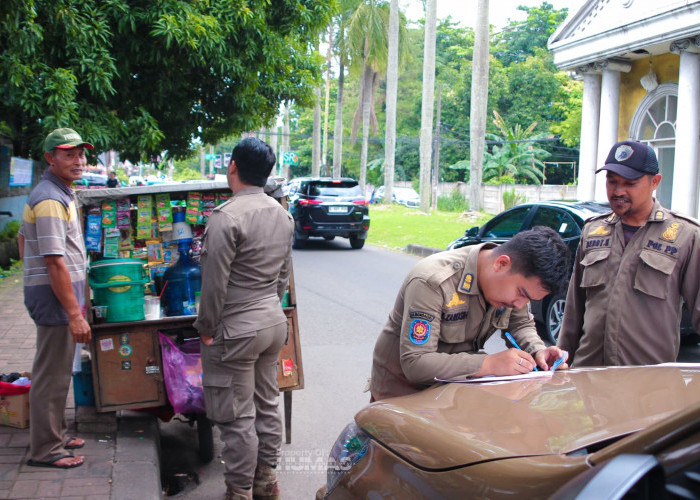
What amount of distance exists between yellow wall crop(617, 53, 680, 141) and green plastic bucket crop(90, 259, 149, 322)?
14636mm

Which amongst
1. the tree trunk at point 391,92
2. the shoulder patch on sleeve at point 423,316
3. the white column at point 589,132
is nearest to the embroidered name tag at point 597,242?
the shoulder patch on sleeve at point 423,316

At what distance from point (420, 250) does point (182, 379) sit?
42.5 feet

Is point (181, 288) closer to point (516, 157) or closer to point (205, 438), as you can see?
point (205, 438)

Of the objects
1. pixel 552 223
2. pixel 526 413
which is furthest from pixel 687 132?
pixel 526 413

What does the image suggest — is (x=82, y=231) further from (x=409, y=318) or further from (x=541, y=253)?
(x=541, y=253)

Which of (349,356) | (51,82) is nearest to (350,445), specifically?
(349,356)

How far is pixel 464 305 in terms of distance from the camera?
8.45 feet

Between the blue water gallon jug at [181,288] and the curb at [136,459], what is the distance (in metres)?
0.73

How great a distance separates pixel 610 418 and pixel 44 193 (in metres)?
2.95

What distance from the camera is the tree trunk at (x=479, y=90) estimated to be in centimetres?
2156

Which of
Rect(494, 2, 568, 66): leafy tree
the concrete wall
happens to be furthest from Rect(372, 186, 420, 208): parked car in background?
the concrete wall

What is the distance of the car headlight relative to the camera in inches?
86.7

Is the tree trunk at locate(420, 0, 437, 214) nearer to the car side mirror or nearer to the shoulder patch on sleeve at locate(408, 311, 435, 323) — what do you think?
the shoulder patch on sleeve at locate(408, 311, 435, 323)

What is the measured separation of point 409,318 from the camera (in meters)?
2.50
